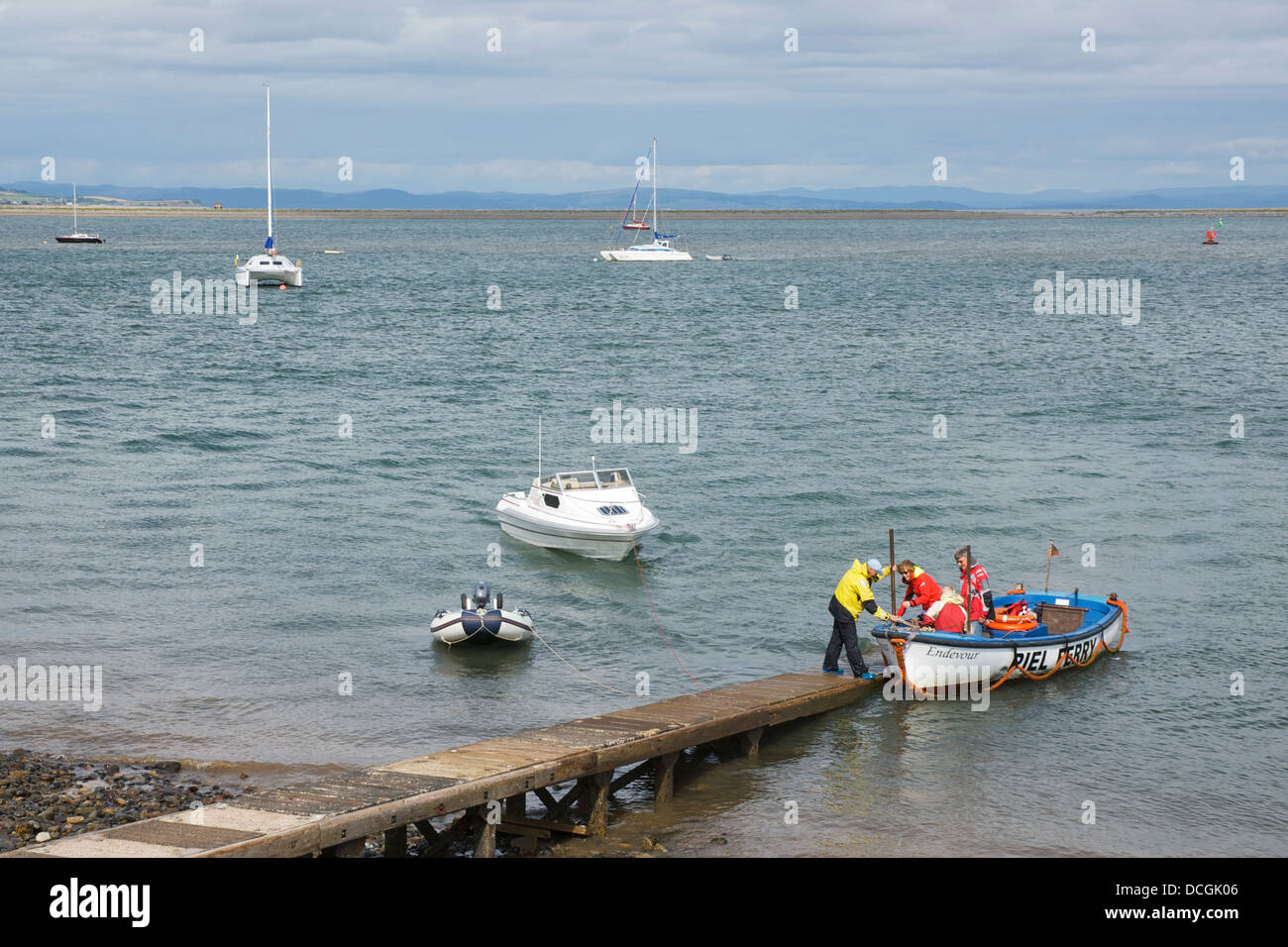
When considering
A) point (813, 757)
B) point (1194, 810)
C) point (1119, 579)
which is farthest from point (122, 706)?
point (1119, 579)

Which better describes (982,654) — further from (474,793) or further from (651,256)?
(651,256)

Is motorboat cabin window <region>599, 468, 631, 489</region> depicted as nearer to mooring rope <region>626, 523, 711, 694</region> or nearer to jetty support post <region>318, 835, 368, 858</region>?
mooring rope <region>626, 523, 711, 694</region>

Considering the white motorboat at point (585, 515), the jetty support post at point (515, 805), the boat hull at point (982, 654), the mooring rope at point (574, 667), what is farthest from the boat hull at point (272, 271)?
the jetty support post at point (515, 805)

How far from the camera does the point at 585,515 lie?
3184cm

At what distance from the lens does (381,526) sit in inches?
1357

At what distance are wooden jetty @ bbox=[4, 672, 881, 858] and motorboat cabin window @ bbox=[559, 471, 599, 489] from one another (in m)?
12.0

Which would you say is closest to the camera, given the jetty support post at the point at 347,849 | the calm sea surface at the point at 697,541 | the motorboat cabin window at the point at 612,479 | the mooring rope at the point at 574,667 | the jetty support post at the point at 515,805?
the jetty support post at the point at 347,849

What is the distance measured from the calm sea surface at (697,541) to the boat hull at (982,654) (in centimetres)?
41

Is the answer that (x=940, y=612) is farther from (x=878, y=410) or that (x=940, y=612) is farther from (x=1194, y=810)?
(x=878, y=410)

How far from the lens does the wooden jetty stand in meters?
13.5

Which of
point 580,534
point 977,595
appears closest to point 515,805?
point 977,595

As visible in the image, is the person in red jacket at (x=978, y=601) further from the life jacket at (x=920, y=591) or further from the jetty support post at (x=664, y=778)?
the jetty support post at (x=664, y=778)

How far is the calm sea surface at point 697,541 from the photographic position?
65.5ft
